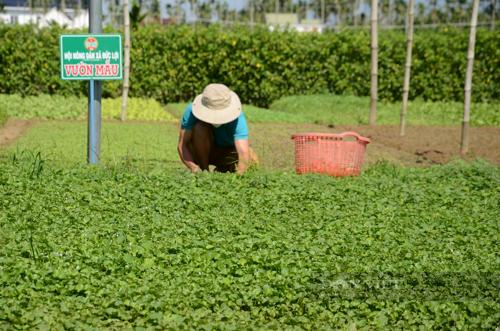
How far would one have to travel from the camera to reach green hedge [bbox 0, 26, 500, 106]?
23328mm

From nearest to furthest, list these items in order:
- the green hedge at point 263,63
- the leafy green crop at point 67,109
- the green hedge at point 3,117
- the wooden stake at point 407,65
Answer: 1. the wooden stake at point 407,65
2. the green hedge at point 3,117
3. the leafy green crop at point 67,109
4. the green hedge at point 263,63

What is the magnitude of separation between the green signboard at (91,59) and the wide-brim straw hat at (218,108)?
94 cm

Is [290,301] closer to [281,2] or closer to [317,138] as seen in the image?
[317,138]

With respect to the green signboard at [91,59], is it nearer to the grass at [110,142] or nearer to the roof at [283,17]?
the grass at [110,142]

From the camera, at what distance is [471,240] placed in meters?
6.71

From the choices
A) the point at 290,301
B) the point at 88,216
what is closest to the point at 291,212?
the point at 88,216

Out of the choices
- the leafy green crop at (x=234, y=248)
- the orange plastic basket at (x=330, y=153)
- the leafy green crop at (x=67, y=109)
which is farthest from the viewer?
the leafy green crop at (x=67, y=109)

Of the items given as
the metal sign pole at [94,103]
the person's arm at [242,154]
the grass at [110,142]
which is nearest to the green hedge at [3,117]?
the grass at [110,142]

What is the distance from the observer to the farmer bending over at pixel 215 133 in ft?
28.8

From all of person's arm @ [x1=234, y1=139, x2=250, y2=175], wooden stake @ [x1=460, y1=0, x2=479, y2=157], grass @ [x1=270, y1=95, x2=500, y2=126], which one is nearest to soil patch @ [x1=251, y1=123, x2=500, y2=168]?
wooden stake @ [x1=460, y1=0, x2=479, y2=157]

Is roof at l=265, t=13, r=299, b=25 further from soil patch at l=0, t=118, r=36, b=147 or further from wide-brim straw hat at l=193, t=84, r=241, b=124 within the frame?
wide-brim straw hat at l=193, t=84, r=241, b=124

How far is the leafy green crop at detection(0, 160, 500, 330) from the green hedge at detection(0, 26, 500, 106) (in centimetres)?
1481

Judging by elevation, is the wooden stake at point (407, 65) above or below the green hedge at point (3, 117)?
above

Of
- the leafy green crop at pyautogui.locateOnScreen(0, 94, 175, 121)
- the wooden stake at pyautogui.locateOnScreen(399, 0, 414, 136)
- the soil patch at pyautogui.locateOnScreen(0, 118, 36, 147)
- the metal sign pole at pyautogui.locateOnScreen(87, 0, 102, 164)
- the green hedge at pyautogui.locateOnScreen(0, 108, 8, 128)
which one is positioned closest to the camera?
the metal sign pole at pyautogui.locateOnScreen(87, 0, 102, 164)
